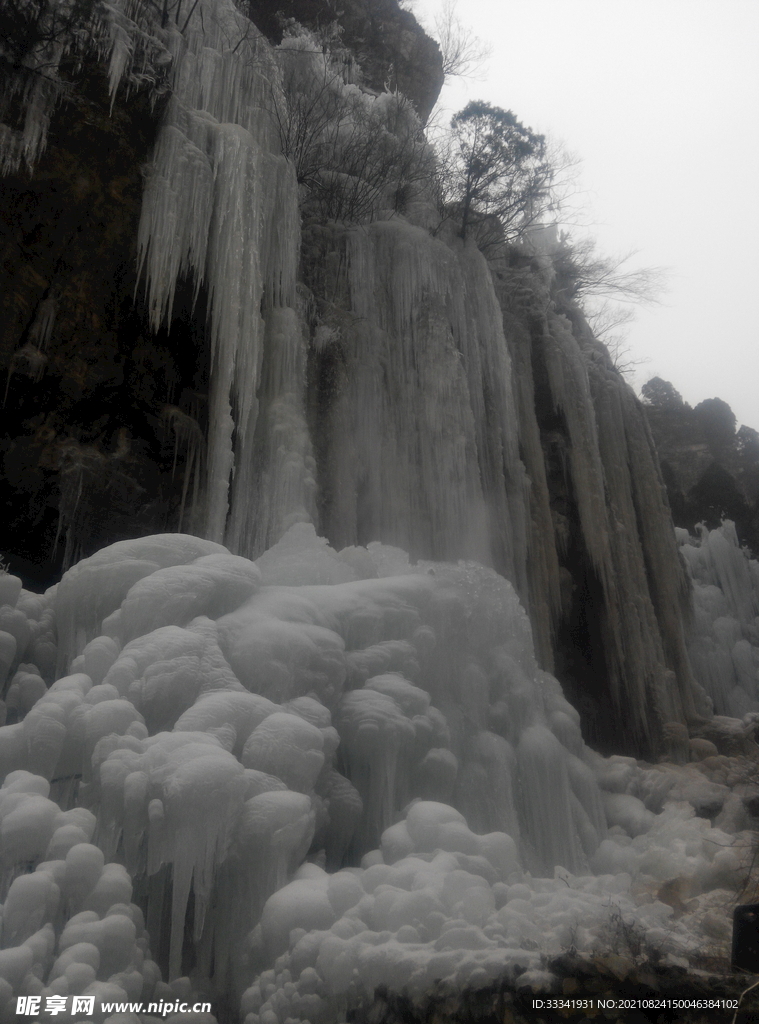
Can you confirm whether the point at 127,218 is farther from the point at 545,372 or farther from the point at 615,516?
the point at 615,516

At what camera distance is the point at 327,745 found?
11.2 ft

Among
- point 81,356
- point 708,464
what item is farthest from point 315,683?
point 708,464

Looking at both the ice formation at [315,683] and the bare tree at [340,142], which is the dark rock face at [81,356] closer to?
the ice formation at [315,683]

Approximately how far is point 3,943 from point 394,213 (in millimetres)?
8329

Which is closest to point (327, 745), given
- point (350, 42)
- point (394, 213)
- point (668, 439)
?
point (394, 213)

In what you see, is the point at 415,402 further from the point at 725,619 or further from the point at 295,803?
the point at 725,619

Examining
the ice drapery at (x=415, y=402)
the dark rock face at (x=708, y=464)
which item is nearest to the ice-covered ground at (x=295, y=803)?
the ice drapery at (x=415, y=402)

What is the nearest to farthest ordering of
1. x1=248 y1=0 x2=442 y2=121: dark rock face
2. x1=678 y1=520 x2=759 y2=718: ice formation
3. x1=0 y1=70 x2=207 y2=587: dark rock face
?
x1=0 y1=70 x2=207 y2=587: dark rock face < x1=248 y1=0 x2=442 y2=121: dark rock face < x1=678 y1=520 x2=759 y2=718: ice formation

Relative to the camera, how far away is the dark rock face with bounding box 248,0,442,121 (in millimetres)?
11867

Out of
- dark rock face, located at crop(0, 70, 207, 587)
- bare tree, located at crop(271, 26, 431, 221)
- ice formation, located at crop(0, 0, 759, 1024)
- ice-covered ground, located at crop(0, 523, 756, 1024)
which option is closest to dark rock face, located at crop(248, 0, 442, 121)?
bare tree, located at crop(271, 26, 431, 221)

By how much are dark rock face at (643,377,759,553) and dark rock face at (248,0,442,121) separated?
347 inches

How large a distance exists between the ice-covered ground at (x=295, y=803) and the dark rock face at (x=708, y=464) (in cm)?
1352

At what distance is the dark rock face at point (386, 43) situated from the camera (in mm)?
11867

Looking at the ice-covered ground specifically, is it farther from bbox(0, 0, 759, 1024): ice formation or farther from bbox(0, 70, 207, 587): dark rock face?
bbox(0, 70, 207, 587): dark rock face
